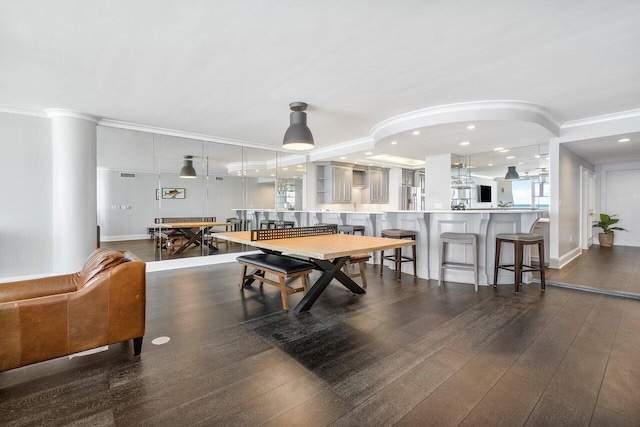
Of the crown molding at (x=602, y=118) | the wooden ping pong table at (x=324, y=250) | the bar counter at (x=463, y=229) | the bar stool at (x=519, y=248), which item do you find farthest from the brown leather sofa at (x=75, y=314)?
the crown molding at (x=602, y=118)

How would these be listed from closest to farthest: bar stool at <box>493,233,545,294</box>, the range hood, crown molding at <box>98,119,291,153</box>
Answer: bar stool at <box>493,233,545,294</box> → crown molding at <box>98,119,291,153</box> → the range hood

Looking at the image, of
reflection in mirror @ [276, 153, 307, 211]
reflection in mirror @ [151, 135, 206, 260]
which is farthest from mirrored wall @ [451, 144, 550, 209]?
reflection in mirror @ [151, 135, 206, 260]

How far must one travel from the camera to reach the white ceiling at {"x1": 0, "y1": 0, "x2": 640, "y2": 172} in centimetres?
211

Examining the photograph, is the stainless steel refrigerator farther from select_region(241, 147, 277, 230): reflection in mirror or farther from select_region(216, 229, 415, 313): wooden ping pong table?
select_region(216, 229, 415, 313): wooden ping pong table

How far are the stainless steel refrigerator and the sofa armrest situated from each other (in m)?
8.10

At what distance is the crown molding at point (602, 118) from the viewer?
424 cm

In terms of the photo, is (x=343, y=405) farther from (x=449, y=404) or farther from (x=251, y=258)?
(x=251, y=258)

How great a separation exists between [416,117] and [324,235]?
219cm

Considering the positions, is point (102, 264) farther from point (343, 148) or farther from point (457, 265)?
point (343, 148)

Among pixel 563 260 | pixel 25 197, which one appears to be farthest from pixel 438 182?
pixel 25 197

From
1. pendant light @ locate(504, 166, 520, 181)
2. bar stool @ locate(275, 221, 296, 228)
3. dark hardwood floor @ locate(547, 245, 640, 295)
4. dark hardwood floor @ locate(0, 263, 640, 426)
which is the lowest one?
dark hardwood floor @ locate(0, 263, 640, 426)

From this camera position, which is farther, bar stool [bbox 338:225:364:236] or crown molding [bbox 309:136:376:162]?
crown molding [bbox 309:136:376:162]

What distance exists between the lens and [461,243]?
404 cm

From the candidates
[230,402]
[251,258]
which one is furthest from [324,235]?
[230,402]
